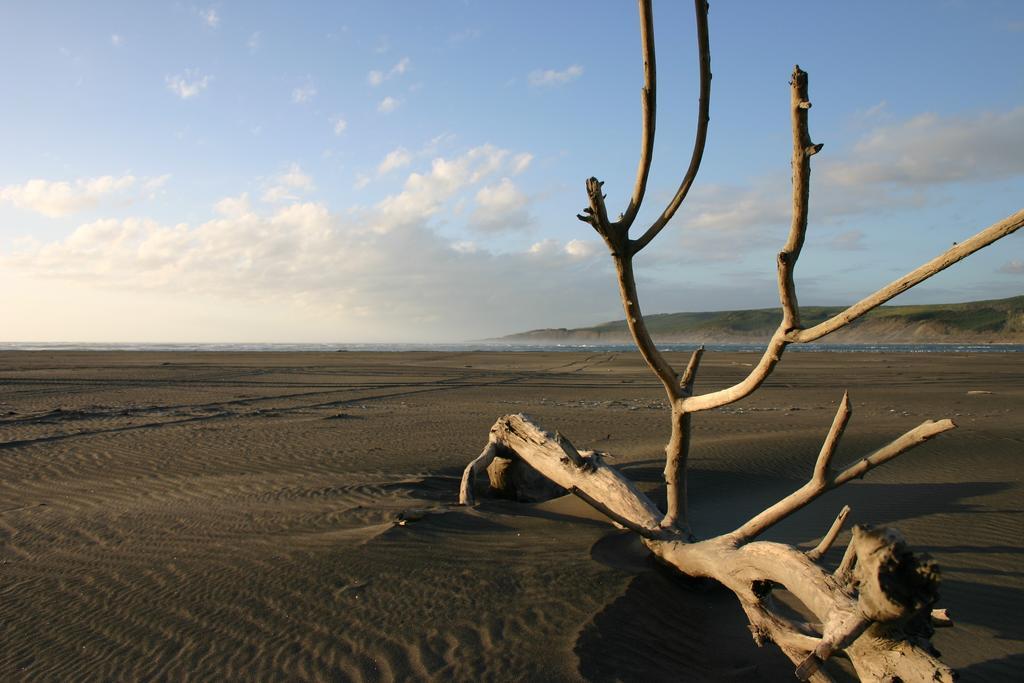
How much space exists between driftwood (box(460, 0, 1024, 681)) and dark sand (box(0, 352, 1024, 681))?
436 millimetres

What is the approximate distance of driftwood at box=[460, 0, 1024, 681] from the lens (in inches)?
101

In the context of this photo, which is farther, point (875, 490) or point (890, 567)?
point (875, 490)

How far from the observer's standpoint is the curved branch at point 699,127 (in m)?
3.35

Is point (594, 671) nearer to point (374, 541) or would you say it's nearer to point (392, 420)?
point (374, 541)

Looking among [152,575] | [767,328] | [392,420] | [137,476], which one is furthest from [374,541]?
[767,328]

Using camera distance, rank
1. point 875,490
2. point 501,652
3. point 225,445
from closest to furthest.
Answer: point 501,652
point 875,490
point 225,445

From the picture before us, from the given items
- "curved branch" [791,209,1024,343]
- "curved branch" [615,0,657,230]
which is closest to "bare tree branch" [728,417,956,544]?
"curved branch" [791,209,1024,343]

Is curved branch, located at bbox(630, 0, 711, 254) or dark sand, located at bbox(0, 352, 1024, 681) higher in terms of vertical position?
curved branch, located at bbox(630, 0, 711, 254)

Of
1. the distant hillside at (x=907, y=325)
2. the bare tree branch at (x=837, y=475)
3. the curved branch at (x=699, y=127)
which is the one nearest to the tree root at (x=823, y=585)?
the bare tree branch at (x=837, y=475)

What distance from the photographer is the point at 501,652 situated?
3.57 metres

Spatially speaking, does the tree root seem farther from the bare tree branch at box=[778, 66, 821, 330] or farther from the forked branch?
the bare tree branch at box=[778, 66, 821, 330]

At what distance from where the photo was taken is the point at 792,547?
350 cm

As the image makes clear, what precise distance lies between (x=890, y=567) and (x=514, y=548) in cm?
313

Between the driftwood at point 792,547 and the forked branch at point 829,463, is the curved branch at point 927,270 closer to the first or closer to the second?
the driftwood at point 792,547
